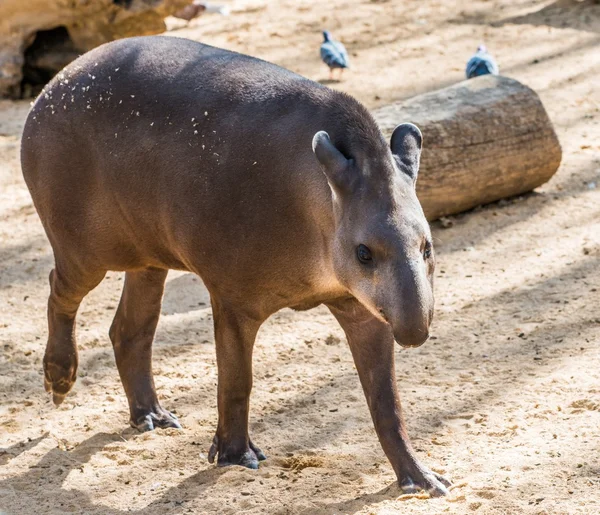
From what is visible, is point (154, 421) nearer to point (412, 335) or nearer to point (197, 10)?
point (412, 335)

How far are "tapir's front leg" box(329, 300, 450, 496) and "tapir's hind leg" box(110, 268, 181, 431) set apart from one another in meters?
1.28

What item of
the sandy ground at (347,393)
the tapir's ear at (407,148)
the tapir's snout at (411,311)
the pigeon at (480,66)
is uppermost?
the tapir's ear at (407,148)

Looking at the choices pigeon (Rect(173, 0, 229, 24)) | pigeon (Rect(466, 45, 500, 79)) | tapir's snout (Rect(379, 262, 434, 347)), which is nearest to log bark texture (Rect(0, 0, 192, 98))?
pigeon (Rect(173, 0, 229, 24))

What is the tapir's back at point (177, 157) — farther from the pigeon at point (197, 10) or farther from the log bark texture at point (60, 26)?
the pigeon at point (197, 10)

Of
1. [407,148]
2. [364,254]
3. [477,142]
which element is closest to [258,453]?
[364,254]

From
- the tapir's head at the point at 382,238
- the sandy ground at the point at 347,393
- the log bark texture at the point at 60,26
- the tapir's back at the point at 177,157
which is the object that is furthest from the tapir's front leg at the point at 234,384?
the log bark texture at the point at 60,26

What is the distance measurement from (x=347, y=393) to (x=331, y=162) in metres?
2.01

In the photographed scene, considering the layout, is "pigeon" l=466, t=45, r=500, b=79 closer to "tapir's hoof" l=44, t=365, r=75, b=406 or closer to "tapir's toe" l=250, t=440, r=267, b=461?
"tapir's hoof" l=44, t=365, r=75, b=406

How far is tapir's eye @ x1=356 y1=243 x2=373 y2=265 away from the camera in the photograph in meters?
4.18

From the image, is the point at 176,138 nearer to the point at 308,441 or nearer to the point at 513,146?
the point at 308,441

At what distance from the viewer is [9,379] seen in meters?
6.30

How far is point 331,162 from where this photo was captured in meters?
4.25

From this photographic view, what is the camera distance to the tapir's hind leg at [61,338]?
18.5 ft

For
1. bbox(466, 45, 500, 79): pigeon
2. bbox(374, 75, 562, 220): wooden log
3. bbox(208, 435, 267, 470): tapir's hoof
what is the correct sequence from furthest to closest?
1. bbox(466, 45, 500, 79): pigeon
2. bbox(374, 75, 562, 220): wooden log
3. bbox(208, 435, 267, 470): tapir's hoof
